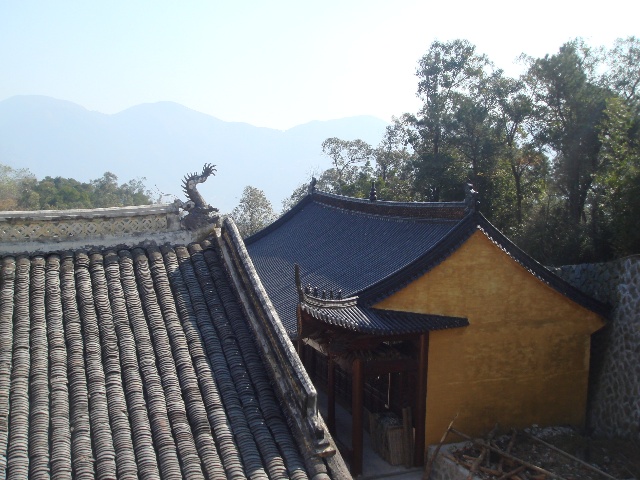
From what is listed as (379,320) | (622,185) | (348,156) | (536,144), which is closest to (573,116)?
(536,144)

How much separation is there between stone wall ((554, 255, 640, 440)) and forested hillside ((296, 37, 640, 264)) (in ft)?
7.64

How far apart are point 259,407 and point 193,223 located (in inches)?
102

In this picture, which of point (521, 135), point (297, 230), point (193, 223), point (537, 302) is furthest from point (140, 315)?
point (521, 135)

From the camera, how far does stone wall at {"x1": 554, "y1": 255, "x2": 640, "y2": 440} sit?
10914 millimetres

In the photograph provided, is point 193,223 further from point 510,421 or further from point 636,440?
point 636,440

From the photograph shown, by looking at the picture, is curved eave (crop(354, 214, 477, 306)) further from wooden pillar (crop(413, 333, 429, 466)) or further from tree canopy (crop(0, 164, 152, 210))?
tree canopy (crop(0, 164, 152, 210))

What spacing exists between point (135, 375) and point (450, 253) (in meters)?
6.88

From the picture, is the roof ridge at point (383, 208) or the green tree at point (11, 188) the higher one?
the roof ridge at point (383, 208)

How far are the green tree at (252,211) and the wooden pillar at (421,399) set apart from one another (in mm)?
28212

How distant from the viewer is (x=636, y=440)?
→ 10484 millimetres

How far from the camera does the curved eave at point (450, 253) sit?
1032 cm

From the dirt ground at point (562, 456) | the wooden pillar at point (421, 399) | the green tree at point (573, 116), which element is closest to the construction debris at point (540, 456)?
the dirt ground at point (562, 456)

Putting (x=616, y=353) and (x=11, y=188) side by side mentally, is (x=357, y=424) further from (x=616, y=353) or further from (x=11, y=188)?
(x=11, y=188)

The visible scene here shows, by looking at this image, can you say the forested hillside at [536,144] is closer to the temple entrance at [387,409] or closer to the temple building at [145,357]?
the temple entrance at [387,409]
